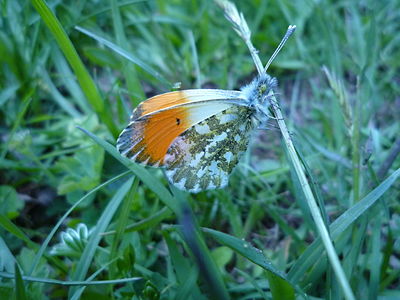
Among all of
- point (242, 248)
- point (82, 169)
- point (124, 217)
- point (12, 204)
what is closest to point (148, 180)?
point (124, 217)

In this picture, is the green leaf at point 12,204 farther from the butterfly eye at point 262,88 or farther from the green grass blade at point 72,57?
the butterfly eye at point 262,88

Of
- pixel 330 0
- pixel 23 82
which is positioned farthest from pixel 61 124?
pixel 330 0

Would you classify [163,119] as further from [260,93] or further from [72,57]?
[72,57]

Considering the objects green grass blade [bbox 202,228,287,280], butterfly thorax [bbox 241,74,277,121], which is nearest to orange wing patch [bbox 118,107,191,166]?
butterfly thorax [bbox 241,74,277,121]

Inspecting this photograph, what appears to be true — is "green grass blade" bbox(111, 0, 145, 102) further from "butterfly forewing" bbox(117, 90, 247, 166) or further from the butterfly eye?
the butterfly eye

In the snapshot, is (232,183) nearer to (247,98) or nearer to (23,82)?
(247,98)

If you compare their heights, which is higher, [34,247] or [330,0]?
[330,0]

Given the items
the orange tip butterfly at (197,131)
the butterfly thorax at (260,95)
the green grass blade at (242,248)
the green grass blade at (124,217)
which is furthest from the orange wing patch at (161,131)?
the green grass blade at (242,248)
